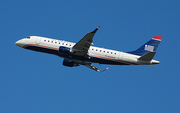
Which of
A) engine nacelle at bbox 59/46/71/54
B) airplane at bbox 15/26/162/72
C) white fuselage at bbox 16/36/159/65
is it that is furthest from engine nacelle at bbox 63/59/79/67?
engine nacelle at bbox 59/46/71/54

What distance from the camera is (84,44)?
5391 centimetres

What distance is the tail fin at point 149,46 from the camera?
195ft

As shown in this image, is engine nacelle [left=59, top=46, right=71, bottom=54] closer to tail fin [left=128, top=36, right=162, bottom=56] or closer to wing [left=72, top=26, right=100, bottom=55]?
wing [left=72, top=26, right=100, bottom=55]

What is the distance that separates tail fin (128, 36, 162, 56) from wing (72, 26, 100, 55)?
37.2 feet

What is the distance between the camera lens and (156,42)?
2347 inches

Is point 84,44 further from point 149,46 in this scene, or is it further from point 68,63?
point 149,46

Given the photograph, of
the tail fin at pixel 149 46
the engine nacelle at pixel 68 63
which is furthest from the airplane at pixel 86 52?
the engine nacelle at pixel 68 63

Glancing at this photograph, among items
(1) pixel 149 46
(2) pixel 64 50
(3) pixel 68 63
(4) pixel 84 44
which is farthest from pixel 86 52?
(1) pixel 149 46

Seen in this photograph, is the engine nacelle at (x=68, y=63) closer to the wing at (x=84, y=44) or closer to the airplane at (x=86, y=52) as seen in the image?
the airplane at (x=86, y=52)

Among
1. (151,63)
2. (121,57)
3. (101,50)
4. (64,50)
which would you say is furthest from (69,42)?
(151,63)

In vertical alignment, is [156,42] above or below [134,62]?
above

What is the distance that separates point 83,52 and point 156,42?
1692 centimetres

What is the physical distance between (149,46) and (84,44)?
15.7 m

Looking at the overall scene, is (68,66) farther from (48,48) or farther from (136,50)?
(136,50)
